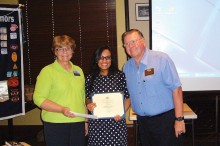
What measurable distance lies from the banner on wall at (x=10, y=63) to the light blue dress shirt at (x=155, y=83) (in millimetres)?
1685

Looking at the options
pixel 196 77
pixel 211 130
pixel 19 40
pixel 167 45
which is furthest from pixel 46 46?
pixel 211 130

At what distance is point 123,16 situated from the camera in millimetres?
4324

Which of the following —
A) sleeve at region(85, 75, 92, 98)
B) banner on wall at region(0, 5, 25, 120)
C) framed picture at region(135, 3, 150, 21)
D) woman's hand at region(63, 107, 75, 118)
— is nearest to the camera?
woman's hand at region(63, 107, 75, 118)

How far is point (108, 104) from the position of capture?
2486mm

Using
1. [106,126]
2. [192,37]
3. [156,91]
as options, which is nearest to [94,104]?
[106,126]

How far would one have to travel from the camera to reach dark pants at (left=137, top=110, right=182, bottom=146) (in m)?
2.49

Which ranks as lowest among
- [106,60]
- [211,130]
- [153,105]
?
[211,130]

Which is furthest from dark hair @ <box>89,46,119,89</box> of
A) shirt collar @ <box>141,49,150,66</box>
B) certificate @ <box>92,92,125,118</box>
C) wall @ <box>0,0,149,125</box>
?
wall @ <box>0,0,149,125</box>

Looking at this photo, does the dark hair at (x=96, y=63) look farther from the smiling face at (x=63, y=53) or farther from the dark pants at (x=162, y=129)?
the dark pants at (x=162, y=129)

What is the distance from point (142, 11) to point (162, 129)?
7.26 feet

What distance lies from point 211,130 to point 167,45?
161 centimetres

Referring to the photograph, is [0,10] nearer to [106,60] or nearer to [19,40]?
[19,40]

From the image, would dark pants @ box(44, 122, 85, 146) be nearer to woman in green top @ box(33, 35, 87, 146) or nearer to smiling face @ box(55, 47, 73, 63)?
woman in green top @ box(33, 35, 87, 146)

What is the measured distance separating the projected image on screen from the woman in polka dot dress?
4.20ft
